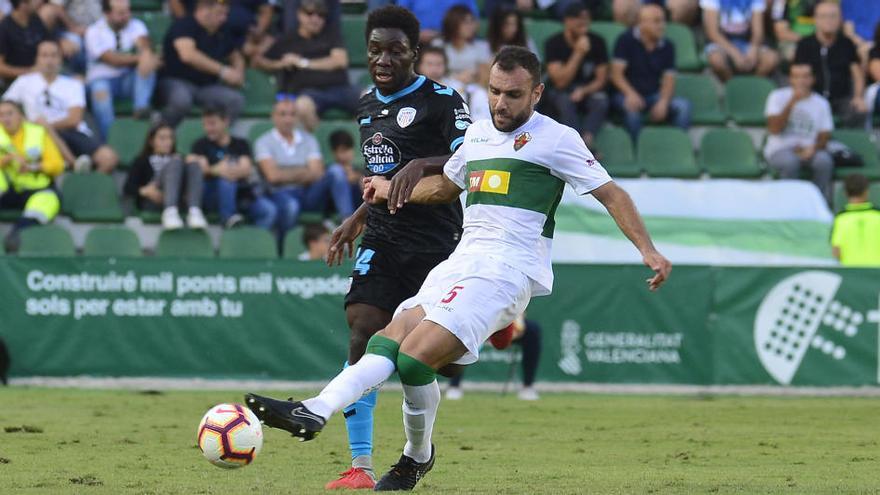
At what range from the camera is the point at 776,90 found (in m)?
19.5

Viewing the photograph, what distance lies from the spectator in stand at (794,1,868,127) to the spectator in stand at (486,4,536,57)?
433 centimetres

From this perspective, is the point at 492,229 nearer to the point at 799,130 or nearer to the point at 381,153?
the point at 381,153

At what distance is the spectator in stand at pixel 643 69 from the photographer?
19.5 m

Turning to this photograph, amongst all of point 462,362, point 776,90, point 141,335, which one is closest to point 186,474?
point 462,362

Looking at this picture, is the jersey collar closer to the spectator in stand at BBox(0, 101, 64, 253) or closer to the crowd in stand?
the crowd in stand

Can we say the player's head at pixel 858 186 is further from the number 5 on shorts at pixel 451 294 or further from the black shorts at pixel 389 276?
the number 5 on shorts at pixel 451 294

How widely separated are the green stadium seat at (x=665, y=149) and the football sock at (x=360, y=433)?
12.2 m

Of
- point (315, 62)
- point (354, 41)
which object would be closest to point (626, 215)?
point (315, 62)

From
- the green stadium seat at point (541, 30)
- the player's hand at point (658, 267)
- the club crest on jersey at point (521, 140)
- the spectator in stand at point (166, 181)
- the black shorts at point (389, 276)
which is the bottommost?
the spectator in stand at point (166, 181)

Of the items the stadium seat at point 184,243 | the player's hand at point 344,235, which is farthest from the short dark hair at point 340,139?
the player's hand at point 344,235

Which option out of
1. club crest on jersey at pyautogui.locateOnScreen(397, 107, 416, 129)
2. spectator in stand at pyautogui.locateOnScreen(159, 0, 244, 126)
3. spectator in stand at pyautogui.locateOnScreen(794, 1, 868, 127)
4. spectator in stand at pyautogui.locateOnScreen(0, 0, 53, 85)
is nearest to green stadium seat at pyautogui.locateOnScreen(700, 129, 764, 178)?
spectator in stand at pyautogui.locateOnScreen(794, 1, 868, 127)

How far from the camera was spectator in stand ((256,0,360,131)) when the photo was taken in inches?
736

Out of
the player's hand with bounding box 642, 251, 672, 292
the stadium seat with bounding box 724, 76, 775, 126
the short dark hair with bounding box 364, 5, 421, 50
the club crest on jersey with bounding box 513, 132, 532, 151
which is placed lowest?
the stadium seat with bounding box 724, 76, 775, 126

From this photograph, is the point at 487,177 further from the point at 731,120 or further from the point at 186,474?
the point at 731,120
